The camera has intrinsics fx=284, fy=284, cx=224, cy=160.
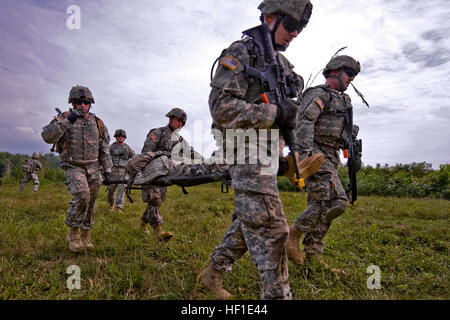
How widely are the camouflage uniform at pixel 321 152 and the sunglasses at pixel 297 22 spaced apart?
1.18m

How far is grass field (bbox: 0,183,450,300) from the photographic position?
315 centimetres

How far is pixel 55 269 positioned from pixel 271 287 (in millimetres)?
3170

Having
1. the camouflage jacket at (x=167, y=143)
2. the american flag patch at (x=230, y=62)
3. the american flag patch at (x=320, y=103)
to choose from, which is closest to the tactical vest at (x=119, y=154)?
the camouflage jacket at (x=167, y=143)

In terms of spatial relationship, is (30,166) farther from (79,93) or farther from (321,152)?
(321,152)

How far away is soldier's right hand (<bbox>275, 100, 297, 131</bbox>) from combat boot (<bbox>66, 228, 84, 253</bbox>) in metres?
3.89

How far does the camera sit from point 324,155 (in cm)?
383

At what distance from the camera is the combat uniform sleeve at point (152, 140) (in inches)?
219

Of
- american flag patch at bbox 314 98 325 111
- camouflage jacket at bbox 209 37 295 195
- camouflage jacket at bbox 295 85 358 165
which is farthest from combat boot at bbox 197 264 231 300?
american flag patch at bbox 314 98 325 111

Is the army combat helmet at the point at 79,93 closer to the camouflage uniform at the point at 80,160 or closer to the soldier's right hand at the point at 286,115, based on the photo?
the camouflage uniform at the point at 80,160

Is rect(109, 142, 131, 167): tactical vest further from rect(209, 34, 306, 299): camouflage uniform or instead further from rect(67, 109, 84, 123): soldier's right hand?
rect(209, 34, 306, 299): camouflage uniform

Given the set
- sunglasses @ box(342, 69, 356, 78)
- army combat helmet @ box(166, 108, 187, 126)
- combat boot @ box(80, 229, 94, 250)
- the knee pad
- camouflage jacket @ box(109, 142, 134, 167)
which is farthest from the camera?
camouflage jacket @ box(109, 142, 134, 167)

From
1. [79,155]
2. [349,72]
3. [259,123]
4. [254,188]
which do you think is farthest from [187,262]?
[349,72]
